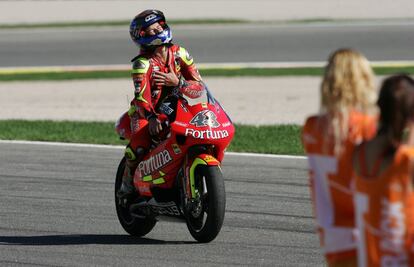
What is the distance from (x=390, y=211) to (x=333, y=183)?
0.44 meters

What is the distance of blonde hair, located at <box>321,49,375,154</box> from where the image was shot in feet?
14.4

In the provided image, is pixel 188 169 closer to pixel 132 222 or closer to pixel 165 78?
pixel 165 78

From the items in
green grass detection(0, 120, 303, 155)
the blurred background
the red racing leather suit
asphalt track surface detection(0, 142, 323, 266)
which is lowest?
the blurred background

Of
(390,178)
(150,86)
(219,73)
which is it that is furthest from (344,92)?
(219,73)

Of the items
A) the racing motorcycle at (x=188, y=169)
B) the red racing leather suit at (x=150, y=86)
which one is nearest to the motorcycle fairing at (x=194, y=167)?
the racing motorcycle at (x=188, y=169)

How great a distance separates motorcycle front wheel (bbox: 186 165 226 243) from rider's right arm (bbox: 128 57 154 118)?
68 cm

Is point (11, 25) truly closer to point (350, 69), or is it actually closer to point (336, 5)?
point (336, 5)

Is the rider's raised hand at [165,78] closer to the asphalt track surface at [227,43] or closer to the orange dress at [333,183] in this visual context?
the orange dress at [333,183]

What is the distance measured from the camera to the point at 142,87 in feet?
28.9

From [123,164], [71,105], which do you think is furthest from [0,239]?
[71,105]

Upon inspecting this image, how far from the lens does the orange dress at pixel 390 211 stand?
4.05 m

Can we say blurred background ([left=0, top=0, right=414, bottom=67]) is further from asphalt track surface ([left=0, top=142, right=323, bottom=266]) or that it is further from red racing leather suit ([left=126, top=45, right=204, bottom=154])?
red racing leather suit ([left=126, top=45, right=204, bottom=154])

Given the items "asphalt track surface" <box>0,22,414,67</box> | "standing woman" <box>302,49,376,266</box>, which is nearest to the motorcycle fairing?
"standing woman" <box>302,49,376,266</box>

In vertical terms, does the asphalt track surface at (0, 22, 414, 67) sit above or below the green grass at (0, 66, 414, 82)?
below
